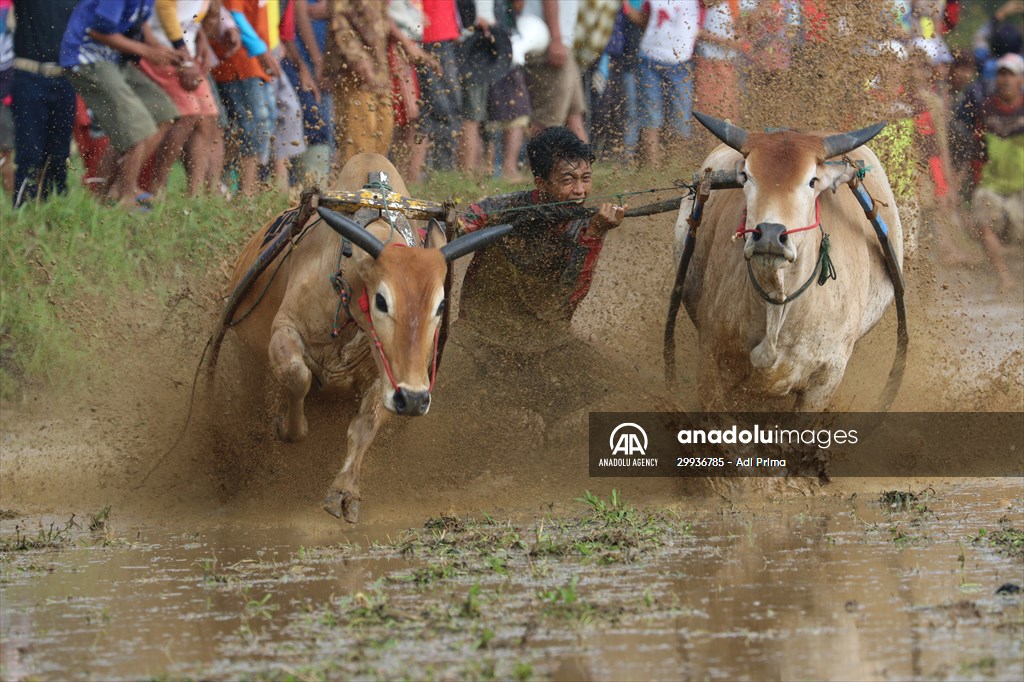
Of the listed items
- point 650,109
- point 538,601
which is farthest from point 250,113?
point 538,601

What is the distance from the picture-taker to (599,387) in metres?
8.88

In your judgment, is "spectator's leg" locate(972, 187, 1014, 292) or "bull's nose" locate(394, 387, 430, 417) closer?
"bull's nose" locate(394, 387, 430, 417)

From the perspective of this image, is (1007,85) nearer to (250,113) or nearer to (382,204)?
(250,113)

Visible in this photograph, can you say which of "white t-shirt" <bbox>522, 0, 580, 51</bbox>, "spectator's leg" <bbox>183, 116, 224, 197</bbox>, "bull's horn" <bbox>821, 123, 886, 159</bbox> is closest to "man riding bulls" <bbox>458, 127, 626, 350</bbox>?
"bull's horn" <bbox>821, 123, 886, 159</bbox>

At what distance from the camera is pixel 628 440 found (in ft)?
28.3

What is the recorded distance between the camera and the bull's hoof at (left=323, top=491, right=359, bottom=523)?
6.88 m

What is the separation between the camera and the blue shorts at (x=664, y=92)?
11578 millimetres

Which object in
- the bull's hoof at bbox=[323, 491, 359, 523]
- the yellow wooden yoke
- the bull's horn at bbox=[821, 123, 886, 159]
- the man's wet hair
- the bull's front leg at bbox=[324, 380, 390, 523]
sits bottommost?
the bull's hoof at bbox=[323, 491, 359, 523]

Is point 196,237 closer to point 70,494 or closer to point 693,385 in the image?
point 70,494

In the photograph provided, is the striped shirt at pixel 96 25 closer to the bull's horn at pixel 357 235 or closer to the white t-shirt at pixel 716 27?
the white t-shirt at pixel 716 27

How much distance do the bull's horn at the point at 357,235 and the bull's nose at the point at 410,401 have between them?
620mm

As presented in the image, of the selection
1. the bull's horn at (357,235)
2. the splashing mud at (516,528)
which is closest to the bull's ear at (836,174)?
the splashing mud at (516,528)

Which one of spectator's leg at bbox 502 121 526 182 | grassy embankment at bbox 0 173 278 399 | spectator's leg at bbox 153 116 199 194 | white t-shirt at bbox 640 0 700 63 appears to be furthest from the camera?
spectator's leg at bbox 502 121 526 182

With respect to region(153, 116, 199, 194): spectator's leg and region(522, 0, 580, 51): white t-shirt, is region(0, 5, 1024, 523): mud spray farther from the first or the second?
region(522, 0, 580, 51): white t-shirt
